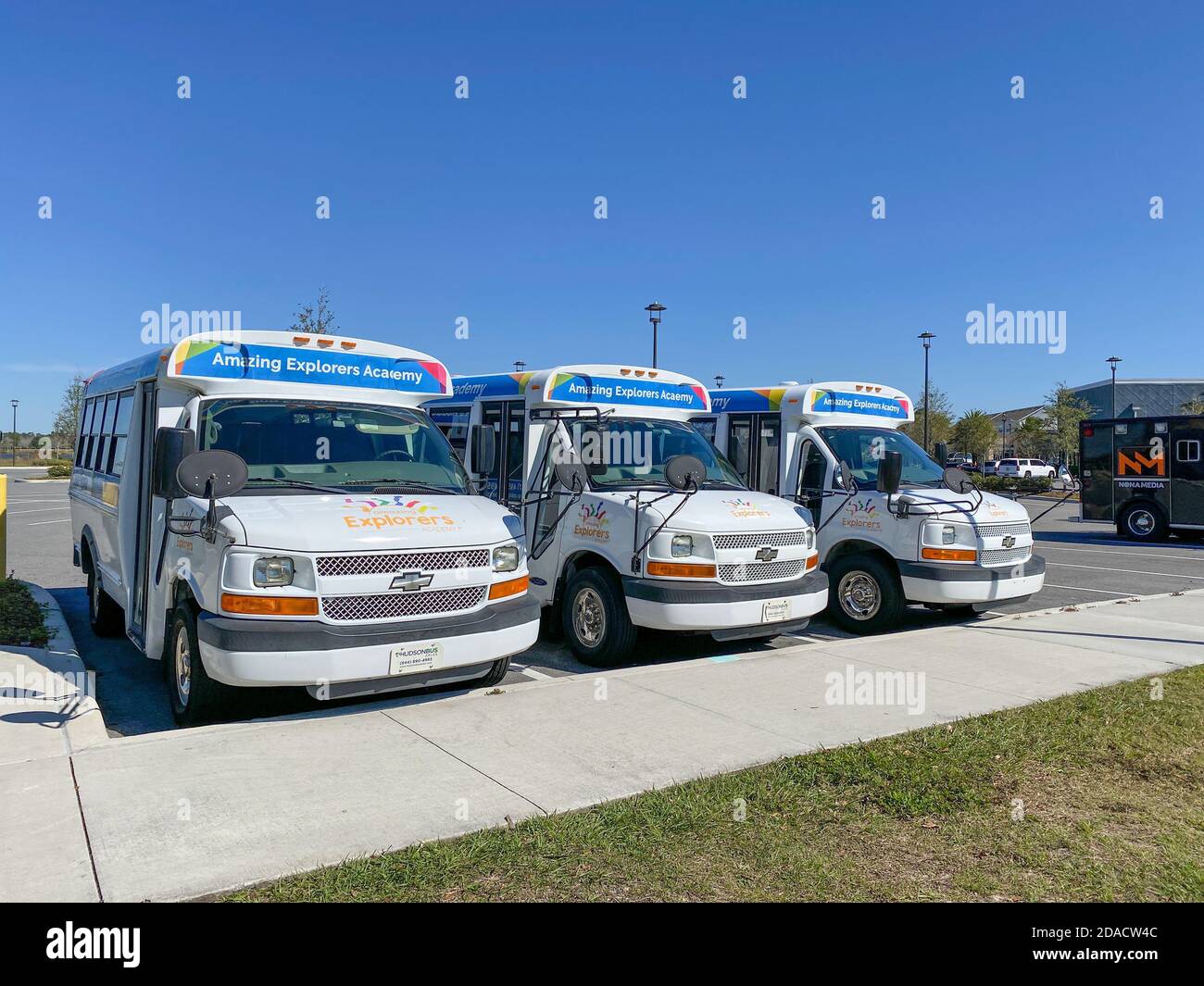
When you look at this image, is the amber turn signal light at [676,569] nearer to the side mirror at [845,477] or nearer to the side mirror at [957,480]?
the side mirror at [845,477]

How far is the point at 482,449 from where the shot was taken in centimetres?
775

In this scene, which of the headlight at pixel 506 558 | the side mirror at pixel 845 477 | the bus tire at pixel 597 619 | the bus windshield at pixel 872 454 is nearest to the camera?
the headlight at pixel 506 558

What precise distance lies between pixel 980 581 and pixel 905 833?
553cm

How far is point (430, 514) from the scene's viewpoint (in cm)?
605

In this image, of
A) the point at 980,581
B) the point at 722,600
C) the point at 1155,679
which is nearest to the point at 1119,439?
the point at 980,581

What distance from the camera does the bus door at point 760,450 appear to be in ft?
34.5

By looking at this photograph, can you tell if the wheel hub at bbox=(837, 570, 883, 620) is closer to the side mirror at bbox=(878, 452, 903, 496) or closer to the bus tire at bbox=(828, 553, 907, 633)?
the bus tire at bbox=(828, 553, 907, 633)

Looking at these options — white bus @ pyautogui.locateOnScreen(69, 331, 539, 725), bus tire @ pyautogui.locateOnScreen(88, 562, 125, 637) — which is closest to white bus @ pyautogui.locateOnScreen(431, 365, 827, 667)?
white bus @ pyautogui.locateOnScreen(69, 331, 539, 725)

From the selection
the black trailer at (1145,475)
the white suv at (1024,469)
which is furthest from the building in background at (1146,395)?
the black trailer at (1145,475)

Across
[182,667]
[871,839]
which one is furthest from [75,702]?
[871,839]

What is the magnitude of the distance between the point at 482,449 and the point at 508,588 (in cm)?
180

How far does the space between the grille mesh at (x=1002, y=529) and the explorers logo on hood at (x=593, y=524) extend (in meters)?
3.92
